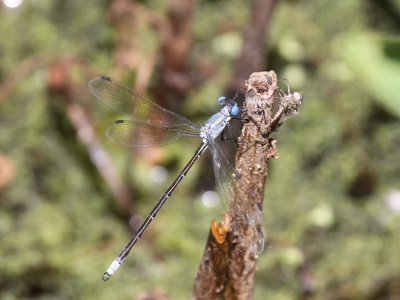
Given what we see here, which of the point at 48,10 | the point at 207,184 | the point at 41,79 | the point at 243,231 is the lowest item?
the point at 243,231

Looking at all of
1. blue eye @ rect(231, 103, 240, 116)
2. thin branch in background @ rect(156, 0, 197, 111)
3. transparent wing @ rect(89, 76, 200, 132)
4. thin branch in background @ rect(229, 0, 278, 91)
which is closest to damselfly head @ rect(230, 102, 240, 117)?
blue eye @ rect(231, 103, 240, 116)

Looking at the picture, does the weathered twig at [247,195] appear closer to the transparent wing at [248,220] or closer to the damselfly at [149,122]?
the transparent wing at [248,220]

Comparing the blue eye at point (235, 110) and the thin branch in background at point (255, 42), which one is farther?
the thin branch in background at point (255, 42)

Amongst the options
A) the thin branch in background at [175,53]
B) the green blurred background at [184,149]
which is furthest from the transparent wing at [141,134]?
the thin branch in background at [175,53]

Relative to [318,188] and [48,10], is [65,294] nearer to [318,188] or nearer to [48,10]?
[318,188]

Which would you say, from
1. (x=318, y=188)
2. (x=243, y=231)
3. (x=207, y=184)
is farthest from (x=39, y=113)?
(x=243, y=231)

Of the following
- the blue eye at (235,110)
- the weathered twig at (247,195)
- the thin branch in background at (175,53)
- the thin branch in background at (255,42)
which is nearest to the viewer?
the weathered twig at (247,195)

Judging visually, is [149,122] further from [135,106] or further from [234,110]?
[234,110]
